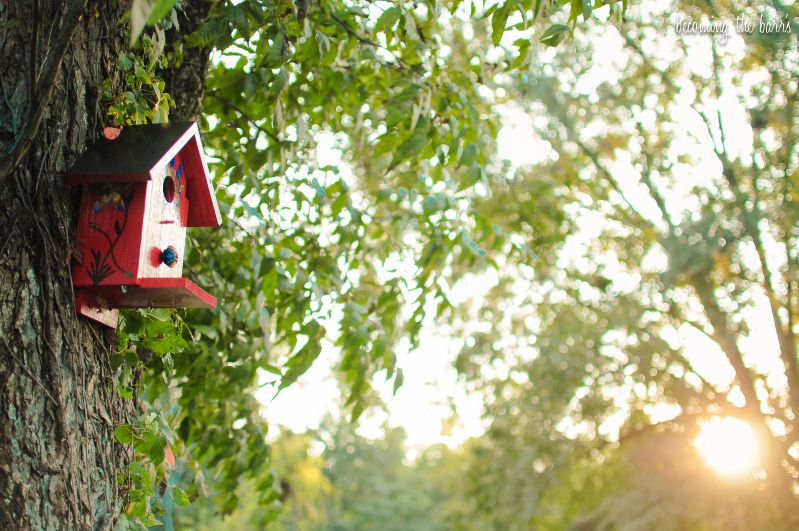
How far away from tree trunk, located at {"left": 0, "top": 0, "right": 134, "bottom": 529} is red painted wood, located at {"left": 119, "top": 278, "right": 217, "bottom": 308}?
0.12 m

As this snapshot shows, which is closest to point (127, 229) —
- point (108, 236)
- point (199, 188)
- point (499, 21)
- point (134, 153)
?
point (108, 236)

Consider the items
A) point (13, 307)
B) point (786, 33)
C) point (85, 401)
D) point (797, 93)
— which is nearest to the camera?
point (13, 307)

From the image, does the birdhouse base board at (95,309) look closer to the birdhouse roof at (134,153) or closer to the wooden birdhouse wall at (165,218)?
the wooden birdhouse wall at (165,218)

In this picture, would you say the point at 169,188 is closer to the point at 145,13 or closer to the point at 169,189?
the point at 169,189

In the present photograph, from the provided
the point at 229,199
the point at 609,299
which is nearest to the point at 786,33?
the point at 609,299

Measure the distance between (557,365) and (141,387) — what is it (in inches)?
313

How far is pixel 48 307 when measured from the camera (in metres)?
1.95

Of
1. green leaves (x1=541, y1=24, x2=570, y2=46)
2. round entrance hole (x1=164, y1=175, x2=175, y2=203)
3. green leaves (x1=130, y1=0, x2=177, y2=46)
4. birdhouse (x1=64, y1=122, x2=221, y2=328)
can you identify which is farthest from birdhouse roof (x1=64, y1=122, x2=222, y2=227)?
green leaves (x1=541, y1=24, x2=570, y2=46)

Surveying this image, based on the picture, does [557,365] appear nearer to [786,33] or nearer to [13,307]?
[786,33]

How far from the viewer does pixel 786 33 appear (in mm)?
8328

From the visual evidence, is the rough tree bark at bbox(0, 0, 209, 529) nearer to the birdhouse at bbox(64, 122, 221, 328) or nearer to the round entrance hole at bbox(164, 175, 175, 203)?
the birdhouse at bbox(64, 122, 221, 328)

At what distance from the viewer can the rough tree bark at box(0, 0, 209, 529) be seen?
1.85 meters

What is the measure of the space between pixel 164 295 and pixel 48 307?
296 mm

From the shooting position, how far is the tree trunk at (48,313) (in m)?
1.85
